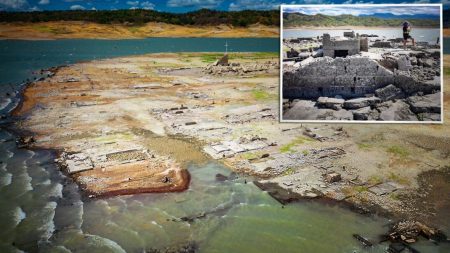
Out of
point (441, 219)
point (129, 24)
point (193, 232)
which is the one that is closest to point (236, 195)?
point (193, 232)

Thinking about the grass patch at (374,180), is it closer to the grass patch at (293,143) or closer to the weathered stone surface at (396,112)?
the grass patch at (293,143)

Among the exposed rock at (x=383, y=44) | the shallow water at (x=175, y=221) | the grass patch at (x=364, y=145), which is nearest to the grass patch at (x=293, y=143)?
the grass patch at (x=364, y=145)

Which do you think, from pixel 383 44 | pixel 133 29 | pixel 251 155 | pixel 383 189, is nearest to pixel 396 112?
pixel 383 44

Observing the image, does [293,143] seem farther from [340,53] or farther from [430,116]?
[430,116]

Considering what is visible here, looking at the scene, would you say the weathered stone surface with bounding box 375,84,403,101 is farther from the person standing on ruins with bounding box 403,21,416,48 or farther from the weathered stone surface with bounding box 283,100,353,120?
the person standing on ruins with bounding box 403,21,416,48

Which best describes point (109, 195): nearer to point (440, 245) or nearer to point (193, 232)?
point (193, 232)

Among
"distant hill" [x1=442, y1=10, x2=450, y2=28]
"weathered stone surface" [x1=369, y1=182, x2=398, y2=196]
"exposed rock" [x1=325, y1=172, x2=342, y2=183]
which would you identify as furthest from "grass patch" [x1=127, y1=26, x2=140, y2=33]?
"weathered stone surface" [x1=369, y1=182, x2=398, y2=196]

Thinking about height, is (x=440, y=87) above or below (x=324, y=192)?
above
